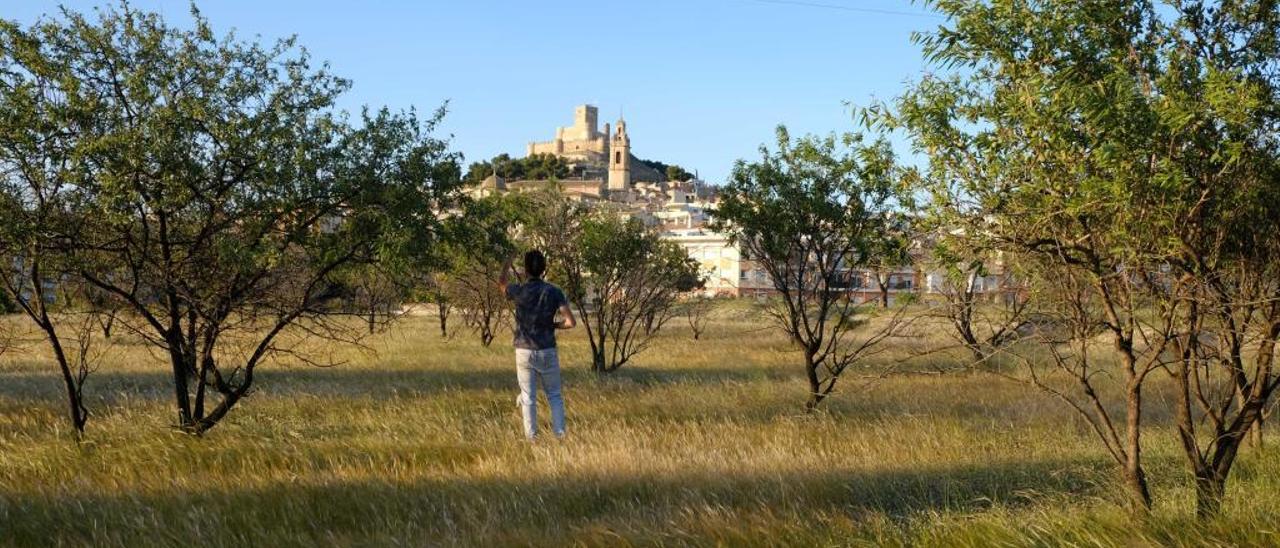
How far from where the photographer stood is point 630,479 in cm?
650

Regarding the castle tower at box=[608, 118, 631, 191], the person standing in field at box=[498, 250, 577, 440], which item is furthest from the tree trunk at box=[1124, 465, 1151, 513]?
the castle tower at box=[608, 118, 631, 191]

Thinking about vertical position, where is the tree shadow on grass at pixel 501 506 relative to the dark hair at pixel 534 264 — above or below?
below

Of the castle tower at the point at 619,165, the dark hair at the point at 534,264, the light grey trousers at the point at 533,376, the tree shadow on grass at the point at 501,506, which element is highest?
the castle tower at the point at 619,165

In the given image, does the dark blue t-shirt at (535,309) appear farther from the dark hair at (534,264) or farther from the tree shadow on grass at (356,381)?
the tree shadow on grass at (356,381)

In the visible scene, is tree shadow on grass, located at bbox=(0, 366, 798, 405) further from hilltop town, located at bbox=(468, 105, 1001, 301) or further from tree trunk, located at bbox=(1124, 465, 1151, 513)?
tree trunk, located at bbox=(1124, 465, 1151, 513)

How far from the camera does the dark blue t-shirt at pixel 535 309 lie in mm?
8219

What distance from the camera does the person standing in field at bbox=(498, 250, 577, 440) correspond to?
8227 mm

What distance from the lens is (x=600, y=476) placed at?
21.6ft

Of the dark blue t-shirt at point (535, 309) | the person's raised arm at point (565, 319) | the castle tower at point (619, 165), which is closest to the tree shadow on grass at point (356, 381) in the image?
the dark blue t-shirt at point (535, 309)

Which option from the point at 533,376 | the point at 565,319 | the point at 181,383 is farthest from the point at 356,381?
the point at 565,319

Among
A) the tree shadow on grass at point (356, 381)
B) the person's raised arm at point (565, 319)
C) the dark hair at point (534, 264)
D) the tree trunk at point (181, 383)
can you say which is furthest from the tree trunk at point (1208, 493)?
the tree shadow on grass at point (356, 381)

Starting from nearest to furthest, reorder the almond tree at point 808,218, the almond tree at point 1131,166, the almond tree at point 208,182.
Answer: the almond tree at point 1131,166, the almond tree at point 208,182, the almond tree at point 808,218

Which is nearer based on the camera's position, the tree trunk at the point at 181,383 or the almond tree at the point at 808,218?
the tree trunk at the point at 181,383

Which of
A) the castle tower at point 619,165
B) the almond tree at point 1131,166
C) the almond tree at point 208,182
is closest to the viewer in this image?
the almond tree at point 1131,166
